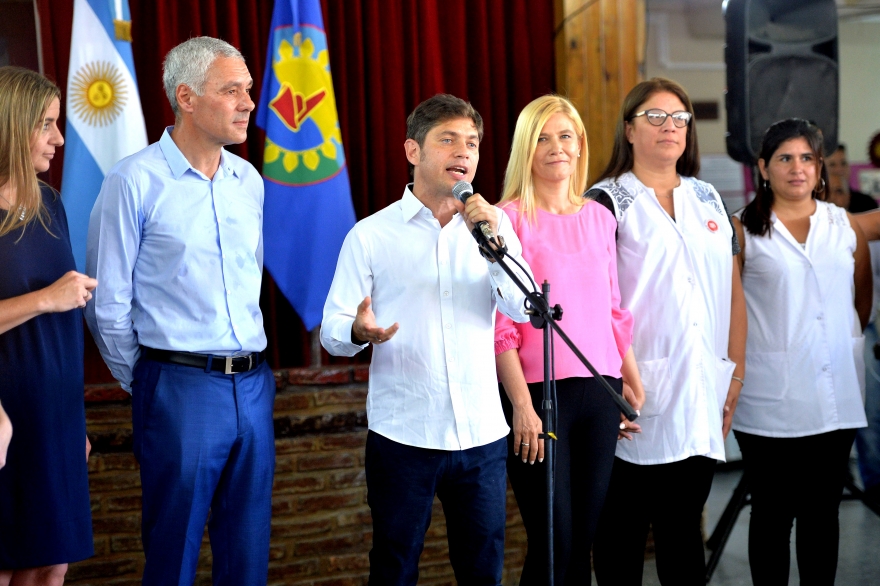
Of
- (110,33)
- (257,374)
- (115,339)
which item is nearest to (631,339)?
(257,374)

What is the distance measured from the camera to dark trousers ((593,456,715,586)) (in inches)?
97.0

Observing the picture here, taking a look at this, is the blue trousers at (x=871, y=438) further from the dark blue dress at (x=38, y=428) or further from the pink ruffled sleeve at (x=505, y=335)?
the dark blue dress at (x=38, y=428)

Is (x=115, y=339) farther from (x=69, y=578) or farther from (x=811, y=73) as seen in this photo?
(x=811, y=73)

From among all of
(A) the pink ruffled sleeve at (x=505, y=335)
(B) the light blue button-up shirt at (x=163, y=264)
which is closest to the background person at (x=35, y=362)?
(B) the light blue button-up shirt at (x=163, y=264)

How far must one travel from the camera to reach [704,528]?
3.59 m

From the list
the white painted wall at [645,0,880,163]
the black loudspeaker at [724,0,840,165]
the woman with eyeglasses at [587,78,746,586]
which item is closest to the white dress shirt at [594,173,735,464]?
the woman with eyeglasses at [587,78,746,586]

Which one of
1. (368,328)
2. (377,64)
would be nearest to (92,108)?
(377,64)

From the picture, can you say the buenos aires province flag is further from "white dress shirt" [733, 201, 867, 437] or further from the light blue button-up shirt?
"white dress shirt" [733, 201, 867, 437]

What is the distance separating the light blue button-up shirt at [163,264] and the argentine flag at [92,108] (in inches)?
29.8

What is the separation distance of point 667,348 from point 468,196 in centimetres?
90

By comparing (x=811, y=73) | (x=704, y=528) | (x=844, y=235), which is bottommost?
(x=704, y=528)

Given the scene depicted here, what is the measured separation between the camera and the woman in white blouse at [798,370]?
2615 millimetres

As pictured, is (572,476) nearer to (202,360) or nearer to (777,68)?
(202,360)

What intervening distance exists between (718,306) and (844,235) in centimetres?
51
